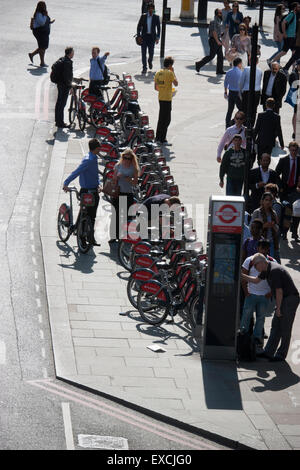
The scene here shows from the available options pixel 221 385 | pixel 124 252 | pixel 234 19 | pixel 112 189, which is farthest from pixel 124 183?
pixel 234 19

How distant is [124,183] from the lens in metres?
17.8

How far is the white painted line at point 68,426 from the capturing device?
442 inches

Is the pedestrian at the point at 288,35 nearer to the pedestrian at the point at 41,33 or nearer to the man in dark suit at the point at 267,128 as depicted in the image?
the pedestrian at the point at 41,33

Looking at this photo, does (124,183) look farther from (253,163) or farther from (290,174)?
(253,163)

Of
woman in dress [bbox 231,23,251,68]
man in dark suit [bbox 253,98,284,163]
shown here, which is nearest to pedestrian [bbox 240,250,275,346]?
man in dark suit [bbox 253,98,284,163]

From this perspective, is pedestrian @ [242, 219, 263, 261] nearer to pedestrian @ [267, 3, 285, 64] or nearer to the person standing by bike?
the person standing by bike

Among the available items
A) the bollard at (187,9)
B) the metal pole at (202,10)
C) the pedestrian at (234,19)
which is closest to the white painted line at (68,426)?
the pedestrian at (234,19)

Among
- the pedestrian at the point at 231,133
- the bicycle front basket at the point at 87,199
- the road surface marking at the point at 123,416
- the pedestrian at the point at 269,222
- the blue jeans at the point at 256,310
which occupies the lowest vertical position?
the road surface marking at the point at 123,416

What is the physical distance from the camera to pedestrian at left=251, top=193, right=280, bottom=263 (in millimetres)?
15484

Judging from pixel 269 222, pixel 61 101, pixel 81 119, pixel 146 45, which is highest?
pixel 146 45

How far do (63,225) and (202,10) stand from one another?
22833 mm

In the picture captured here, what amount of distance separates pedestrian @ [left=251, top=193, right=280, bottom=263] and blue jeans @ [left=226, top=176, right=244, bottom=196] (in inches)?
107

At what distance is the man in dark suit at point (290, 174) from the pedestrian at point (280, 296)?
499cm
